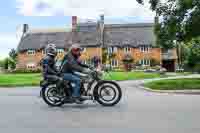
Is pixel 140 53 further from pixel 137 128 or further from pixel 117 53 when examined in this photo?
pixel 137 128

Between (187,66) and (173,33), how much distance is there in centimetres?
4496

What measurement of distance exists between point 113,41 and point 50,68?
228ft

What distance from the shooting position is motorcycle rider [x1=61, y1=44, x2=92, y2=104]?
1135 cm

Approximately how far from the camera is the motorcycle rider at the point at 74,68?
37.2ft

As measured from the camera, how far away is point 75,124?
8586 millimetres

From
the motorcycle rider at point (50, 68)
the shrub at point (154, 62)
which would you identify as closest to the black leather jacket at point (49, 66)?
the motorcycle rider at point (50, 68)

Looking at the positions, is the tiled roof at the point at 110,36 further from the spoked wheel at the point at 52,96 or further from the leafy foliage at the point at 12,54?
the spoked wheel at the point at 52,96

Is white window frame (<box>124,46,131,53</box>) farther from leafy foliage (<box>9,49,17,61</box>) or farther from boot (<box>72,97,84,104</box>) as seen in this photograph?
boot (<box>72,97,84,104</box>)

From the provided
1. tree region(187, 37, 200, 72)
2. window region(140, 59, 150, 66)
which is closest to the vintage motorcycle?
tree region(187, 37, 200, 72)

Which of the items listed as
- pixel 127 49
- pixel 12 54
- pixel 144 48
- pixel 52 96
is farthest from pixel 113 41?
pixel 52 96

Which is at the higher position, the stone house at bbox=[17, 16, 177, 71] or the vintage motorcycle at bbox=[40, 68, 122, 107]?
the stone house at bbox=[17, 16, 177, 71]

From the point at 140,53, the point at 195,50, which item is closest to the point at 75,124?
the point at 195,50

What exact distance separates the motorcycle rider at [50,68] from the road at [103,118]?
0.77 metres

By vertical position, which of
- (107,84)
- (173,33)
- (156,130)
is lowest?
(156,130)
